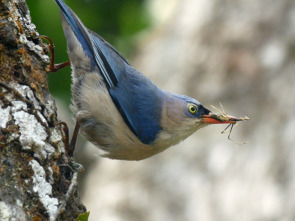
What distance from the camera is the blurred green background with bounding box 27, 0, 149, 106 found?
7.33m

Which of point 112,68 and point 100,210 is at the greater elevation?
point 112,68

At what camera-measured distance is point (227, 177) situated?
8.24 metres

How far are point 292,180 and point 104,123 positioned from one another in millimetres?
3381

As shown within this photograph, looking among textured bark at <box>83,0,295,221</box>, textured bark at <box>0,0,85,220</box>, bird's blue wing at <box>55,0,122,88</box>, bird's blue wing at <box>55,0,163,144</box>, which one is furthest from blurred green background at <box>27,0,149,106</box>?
textured bark at <box>0,0,85,220</box>

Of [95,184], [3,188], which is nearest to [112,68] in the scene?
[3,188]

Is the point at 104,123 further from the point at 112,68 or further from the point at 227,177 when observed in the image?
the point at 227,177

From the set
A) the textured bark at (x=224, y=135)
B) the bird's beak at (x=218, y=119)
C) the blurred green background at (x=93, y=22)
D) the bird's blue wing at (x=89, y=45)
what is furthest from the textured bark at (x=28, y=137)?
the textured bark at (x=224, y=135)

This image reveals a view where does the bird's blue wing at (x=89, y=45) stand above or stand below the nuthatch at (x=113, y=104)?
above

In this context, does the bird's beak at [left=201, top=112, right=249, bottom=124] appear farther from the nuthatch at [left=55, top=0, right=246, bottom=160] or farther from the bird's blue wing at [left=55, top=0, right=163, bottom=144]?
the bird's blue wing at [left=55, top=0, right=163, bottom=144]

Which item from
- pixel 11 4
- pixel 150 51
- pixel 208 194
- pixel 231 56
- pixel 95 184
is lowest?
pixel 95 184

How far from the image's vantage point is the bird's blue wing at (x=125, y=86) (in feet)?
16.8

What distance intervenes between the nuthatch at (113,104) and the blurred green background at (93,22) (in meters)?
1.87

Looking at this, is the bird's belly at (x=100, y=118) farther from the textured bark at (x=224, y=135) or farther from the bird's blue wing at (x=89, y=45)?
the textured bark at (x=224, y=135)

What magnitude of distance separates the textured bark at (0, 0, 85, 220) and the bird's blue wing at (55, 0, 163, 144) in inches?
41.3
